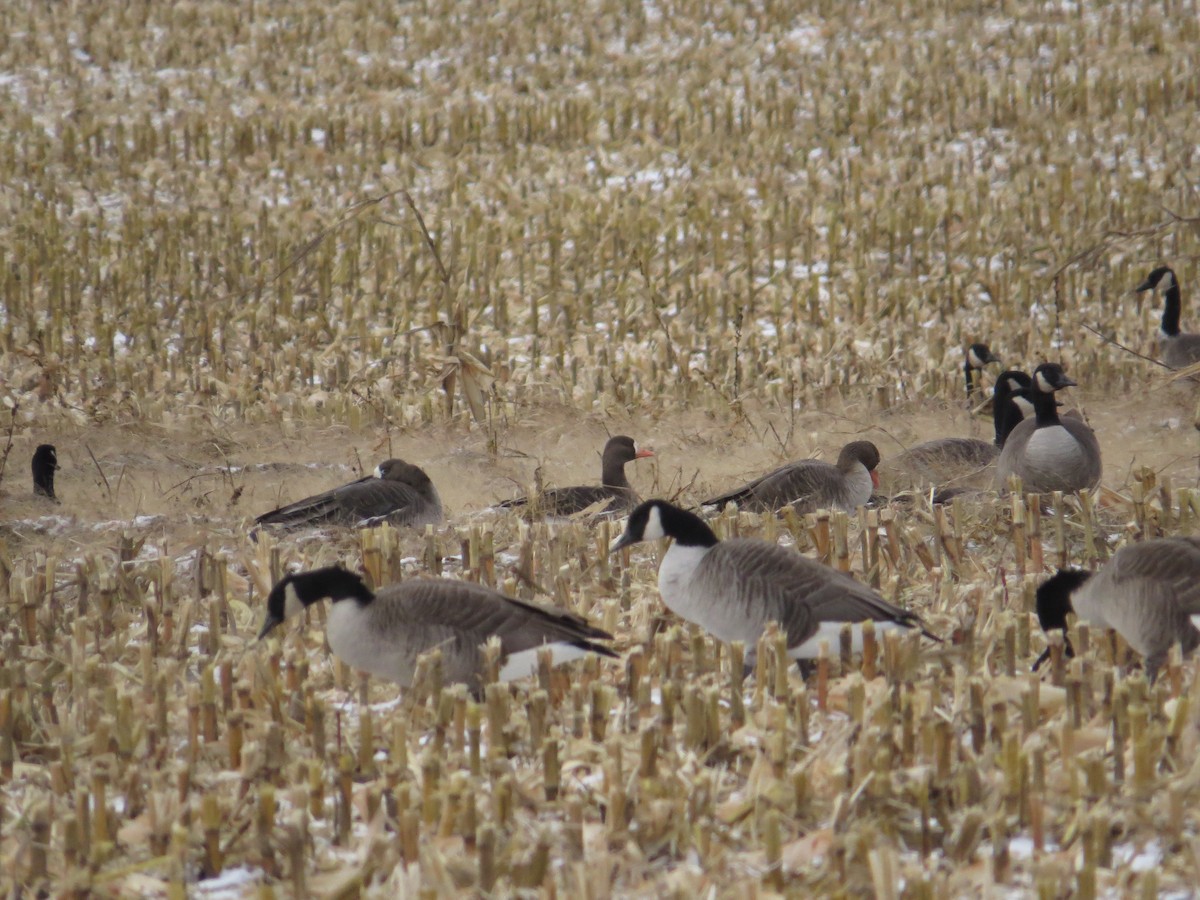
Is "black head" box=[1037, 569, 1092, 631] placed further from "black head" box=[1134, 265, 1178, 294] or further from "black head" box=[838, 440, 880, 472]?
"black head" box=[1134, 265, 1178, 294]

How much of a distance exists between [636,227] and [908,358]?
176 inches

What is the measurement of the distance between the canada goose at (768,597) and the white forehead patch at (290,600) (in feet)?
4.98

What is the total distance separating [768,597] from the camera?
5.75 meters

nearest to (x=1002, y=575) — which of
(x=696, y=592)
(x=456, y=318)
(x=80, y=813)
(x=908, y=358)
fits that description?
(x=696, y=592)

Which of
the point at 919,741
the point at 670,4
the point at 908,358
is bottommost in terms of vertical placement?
the point at 908,358

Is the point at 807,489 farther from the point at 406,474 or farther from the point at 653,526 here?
the point at 653,526

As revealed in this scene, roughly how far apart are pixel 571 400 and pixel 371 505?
3548 mm

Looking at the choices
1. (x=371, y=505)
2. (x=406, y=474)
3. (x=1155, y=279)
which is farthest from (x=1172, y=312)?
(x=371, y=505)

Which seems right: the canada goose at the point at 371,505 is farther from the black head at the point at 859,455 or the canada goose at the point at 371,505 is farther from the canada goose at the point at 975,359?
the canada goose at the point at 975,359

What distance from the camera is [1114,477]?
9.90 meters

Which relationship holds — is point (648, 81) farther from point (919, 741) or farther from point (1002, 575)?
point (919, 741)

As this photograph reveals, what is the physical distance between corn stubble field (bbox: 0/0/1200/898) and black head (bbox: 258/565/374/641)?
21 cm

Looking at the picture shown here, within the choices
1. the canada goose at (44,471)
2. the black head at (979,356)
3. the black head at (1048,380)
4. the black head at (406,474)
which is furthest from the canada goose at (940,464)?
the canada goose at (44,471)

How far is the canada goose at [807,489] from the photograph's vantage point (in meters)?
8.77
